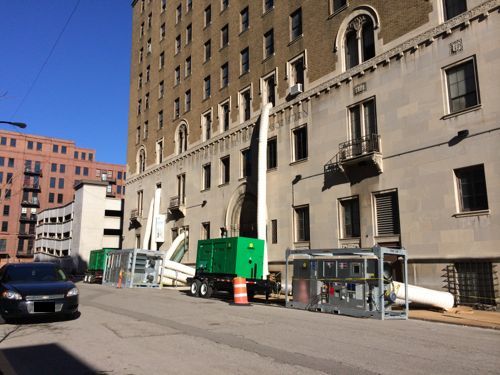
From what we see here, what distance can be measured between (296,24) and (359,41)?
6.28 meters

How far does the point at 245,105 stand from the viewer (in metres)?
32.3

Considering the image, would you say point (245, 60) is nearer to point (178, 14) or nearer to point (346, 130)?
A: point (346, 130)

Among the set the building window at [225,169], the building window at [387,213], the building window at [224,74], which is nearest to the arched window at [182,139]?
the building window at [224,74]

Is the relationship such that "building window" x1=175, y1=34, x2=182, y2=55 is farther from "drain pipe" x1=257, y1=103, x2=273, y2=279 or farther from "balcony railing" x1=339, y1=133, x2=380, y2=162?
"balcony railing" x1=339, y1=133, x2=380, y2=162

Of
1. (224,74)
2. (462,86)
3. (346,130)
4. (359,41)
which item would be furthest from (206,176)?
(462,86)

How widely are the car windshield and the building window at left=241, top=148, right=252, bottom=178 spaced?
18.9 m

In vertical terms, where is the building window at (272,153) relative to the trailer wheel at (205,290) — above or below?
above

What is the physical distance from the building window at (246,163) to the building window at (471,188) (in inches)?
593

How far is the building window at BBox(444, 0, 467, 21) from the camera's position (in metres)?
18.8

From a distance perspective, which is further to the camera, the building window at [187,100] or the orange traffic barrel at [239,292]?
the building window at [187,100]

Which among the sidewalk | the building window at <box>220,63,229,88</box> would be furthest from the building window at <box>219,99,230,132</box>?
the sidewalk

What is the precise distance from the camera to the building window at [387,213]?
20.2 metres

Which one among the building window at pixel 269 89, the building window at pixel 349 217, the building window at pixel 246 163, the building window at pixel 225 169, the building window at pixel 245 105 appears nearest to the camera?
the building window at pixel 349 217

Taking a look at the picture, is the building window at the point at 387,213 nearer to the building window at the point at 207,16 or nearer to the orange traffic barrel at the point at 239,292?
the orange traffic barrel at the point at 239,292
